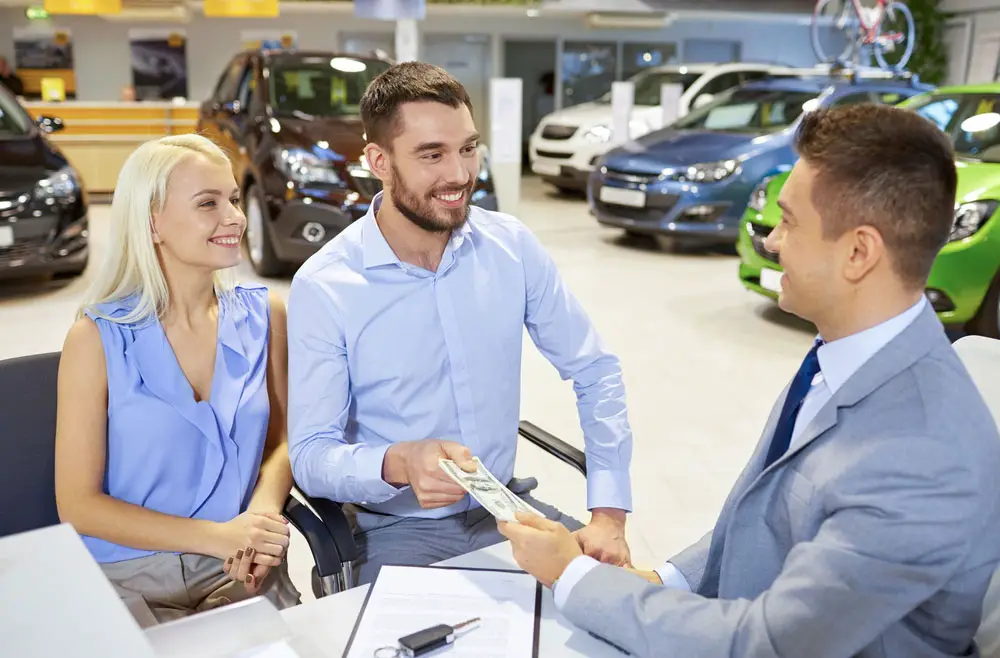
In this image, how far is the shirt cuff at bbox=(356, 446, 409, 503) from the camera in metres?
1.67

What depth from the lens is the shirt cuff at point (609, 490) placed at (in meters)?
1.91

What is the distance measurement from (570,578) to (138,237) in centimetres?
108

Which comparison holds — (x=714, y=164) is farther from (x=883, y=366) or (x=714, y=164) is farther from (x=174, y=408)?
(x=883, y=366)

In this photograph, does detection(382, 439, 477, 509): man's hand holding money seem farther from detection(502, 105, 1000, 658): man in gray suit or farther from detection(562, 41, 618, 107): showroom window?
detection(562, 41, 618, 107): showroom window

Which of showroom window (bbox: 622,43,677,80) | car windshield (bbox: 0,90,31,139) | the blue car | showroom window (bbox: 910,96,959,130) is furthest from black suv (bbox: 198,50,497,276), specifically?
showroom window (bbox: 622,43,677,80)

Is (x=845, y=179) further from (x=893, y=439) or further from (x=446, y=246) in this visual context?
(x=446, y=246)

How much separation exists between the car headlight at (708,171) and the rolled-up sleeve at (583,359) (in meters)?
5.02

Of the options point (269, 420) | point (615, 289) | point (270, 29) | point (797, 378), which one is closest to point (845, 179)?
point (797, 378)

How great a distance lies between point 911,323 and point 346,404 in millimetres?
1093

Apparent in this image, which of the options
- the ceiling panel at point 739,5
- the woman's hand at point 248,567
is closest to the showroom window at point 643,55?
the ceiling panel at point 739,5

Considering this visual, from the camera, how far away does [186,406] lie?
1.74 metres

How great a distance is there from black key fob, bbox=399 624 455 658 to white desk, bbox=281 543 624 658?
0.09m

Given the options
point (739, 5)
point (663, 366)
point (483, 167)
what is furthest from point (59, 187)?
point (739, 5)

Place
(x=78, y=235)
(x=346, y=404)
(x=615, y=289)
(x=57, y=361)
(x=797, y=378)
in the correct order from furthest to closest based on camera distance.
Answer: (x=615, y=289)
(x=78, y=235)
(x=346, y=404)
(x=57, y=361)
(x=797, y=378)
